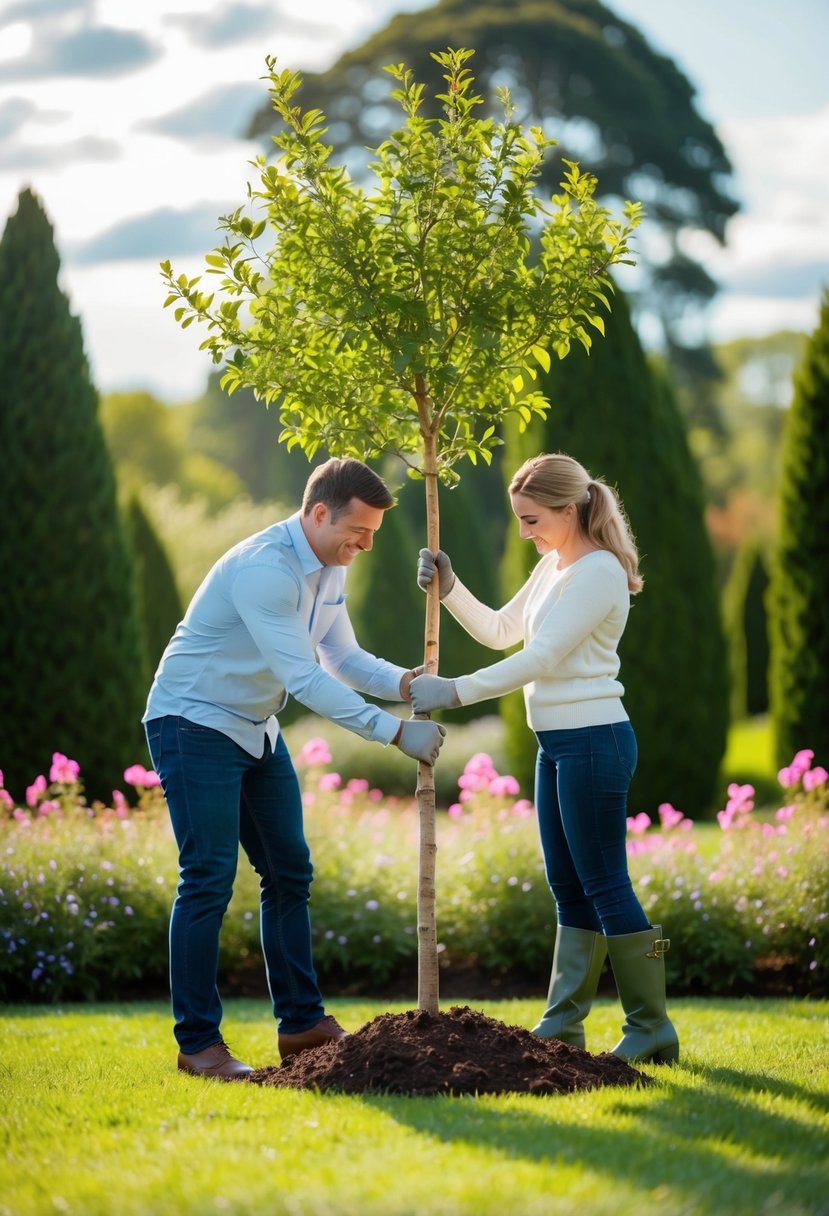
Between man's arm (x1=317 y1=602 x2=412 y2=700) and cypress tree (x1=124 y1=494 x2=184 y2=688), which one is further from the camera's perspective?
cypress tree (x1=124 y1=494 x2=184 y2=688)

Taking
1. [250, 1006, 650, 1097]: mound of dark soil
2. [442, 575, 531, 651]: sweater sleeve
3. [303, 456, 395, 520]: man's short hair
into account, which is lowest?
[250, 1006, 650, 1097]: mound of dark soil

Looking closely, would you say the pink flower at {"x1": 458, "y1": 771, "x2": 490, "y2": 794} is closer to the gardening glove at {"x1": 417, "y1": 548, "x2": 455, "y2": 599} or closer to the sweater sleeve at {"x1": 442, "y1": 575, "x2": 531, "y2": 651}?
the sweater sleeve at {"x1": 442, "y1": 575, "x2": 531, "y2": 651}

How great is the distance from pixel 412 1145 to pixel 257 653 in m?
1.64

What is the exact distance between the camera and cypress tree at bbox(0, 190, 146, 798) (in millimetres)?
9211

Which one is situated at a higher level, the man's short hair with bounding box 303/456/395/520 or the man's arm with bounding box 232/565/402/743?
the man's short hair with bounding box 303/456/395/520

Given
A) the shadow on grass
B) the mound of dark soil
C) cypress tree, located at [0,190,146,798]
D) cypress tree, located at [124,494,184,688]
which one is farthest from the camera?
cypress tree, located at [124,494,184,688]

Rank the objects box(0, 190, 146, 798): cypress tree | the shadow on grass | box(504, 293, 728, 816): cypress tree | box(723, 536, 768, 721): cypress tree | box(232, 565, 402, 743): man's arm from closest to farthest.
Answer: the shadow on grass < box(232, 565, 402, 743): man's arm < box(0, 190, 146, 798): cypress tree < box(504, 293, 728, 816): cypress tree < box(723, 536, 768, 721): cypress tree

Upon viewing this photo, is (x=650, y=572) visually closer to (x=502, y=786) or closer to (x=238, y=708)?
(x=502, y=786)

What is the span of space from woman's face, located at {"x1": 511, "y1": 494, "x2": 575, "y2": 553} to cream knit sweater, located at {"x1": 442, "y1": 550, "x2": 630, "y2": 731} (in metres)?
0.12

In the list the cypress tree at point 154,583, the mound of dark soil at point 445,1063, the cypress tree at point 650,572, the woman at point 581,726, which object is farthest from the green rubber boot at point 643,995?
the cypress tree at point 154,583

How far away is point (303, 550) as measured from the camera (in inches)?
160

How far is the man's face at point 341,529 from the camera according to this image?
400 centimetres

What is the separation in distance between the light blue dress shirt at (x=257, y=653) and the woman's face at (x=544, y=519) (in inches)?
25.5

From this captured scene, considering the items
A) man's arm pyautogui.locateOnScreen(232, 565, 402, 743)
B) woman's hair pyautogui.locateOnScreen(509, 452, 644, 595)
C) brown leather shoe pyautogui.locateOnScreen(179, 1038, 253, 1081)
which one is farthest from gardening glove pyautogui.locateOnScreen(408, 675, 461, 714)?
brown leather shoe pyautogui.locateOnScreen(179, 1038, 253, 1081)
